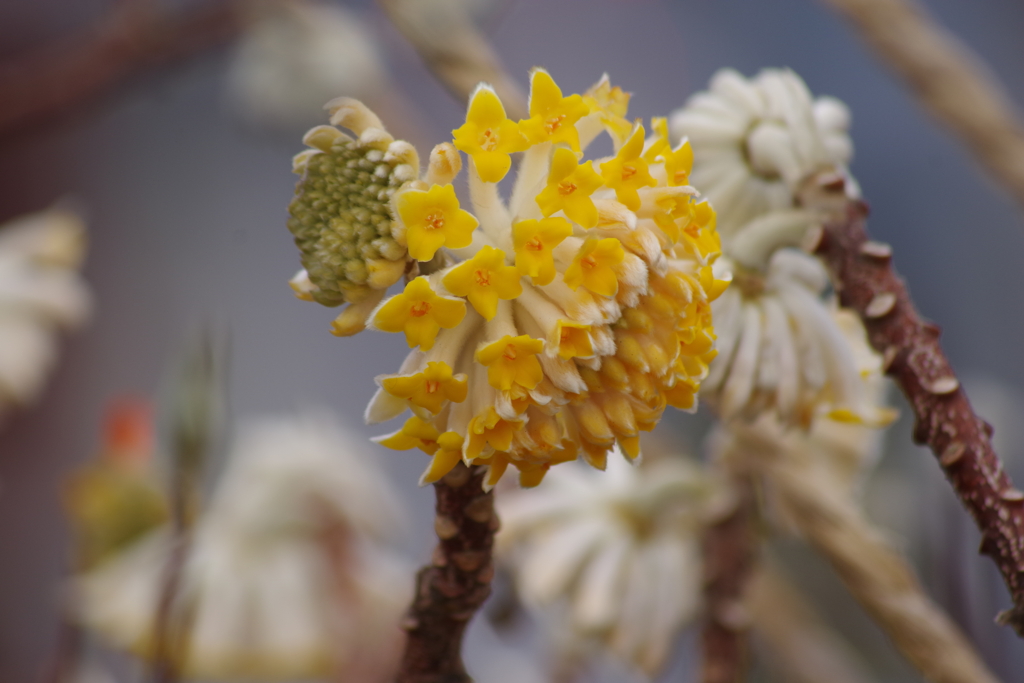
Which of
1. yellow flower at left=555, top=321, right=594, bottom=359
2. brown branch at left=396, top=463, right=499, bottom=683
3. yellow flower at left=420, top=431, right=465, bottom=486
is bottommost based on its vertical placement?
brown branch at left=396, top=463, right=499, bottom=683

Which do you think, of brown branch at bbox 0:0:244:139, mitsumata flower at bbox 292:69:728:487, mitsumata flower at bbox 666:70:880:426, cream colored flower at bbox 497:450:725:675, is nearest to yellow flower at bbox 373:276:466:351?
mitsumata flower at bbox 292:69:728:487

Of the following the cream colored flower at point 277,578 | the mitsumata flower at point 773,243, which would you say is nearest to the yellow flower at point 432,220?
the mitsumata flower at point 773,243

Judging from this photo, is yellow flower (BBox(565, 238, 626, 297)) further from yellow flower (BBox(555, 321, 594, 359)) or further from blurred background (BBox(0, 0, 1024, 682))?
blurred background (BBox(0, 0, 1024, 682))

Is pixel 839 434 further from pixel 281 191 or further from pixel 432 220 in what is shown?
pixel 281 191

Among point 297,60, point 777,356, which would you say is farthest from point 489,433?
point 297,60

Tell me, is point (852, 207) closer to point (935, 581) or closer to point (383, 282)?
point (383, 282)
